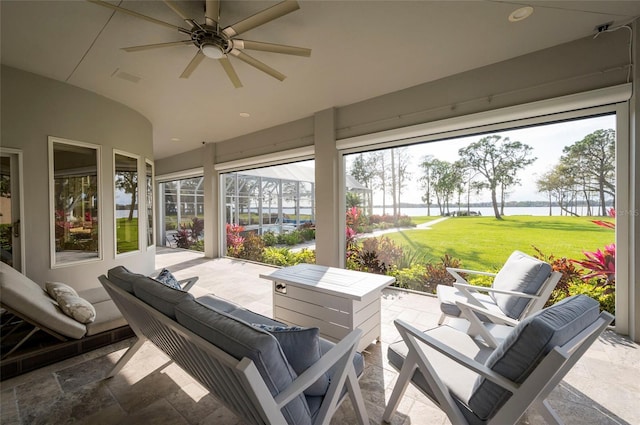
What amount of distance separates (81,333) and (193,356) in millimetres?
1652

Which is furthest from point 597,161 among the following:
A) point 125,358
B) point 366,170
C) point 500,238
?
point 125,358

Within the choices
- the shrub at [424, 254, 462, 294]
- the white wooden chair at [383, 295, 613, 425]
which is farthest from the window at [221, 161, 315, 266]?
the white wooden chair at [383, 295, 613, 425]

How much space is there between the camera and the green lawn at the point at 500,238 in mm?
3035

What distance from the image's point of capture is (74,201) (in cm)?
377

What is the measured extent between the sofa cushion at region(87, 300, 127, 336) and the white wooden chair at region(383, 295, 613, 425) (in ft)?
8.00

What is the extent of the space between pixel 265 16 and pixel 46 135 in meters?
3.56

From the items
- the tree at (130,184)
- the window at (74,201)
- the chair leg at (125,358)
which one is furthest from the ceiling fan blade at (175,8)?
the tree at (130,184)

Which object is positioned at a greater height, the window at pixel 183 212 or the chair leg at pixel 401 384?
the window at pixel 183 212

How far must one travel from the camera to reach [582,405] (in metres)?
1.71

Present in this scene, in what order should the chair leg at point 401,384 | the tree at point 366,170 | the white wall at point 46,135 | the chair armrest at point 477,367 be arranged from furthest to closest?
the tree at point 366,170 < the white wall at point 46,135 < the chair leg at point 401,384 < the chair armrest at point 477,367

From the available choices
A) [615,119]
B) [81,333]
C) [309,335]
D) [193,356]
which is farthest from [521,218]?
[81,333]

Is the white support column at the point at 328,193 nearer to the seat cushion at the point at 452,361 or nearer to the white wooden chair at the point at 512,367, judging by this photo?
the seat cushion at the point at 452,361

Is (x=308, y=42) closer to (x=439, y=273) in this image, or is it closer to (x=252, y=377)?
(x=252, y=377)

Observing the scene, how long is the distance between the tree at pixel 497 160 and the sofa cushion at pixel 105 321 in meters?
4.46
